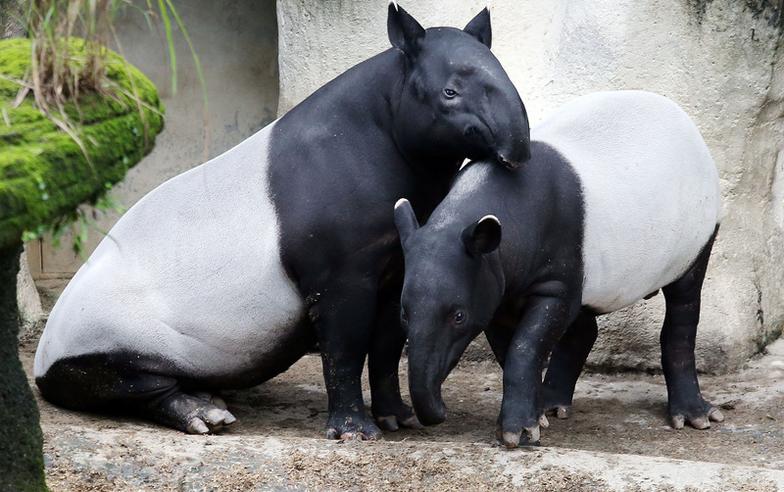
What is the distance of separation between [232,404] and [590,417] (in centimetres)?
185

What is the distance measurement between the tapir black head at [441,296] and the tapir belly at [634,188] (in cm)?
69

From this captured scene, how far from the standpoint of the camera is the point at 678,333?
629 cm

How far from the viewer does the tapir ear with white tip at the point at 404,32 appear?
5602 millimetres

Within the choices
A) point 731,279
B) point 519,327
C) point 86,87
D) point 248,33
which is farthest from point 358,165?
point 248,33

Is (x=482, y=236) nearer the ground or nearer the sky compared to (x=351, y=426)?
nearer the sky

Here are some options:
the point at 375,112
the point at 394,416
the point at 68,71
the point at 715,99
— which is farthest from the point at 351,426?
the point at 715,99

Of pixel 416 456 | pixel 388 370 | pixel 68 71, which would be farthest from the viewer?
pixel 388 370

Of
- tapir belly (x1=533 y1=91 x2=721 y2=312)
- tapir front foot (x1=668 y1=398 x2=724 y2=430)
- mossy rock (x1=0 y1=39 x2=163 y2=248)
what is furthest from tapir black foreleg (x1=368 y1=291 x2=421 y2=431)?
mossy rock (x1=0 y1=39 x2=163 y2=248)

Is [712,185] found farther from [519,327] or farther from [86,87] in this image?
[86,87]

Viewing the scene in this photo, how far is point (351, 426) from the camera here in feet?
19.0

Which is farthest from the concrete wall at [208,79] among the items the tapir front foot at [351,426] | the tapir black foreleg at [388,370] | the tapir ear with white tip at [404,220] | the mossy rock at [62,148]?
the mossy rock at [62,148]

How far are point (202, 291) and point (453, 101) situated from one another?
1475 millimetres

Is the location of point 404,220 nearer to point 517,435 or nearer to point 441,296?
point 441,296

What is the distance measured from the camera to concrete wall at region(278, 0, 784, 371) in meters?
7.07
